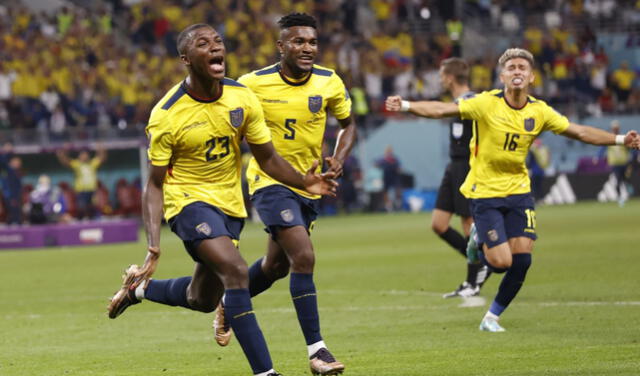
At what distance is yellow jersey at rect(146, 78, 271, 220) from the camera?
745cm

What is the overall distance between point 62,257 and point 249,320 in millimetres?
15698

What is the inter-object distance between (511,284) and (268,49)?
25.4 metres

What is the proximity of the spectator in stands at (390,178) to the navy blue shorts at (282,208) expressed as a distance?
24.2 meters

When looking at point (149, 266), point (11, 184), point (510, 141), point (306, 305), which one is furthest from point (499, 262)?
point (11, 184)

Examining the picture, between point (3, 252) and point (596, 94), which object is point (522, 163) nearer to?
point (3, 252)

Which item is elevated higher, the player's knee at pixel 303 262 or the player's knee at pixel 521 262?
the player's knee at pixel 303 262

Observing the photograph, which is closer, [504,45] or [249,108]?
[249,108]

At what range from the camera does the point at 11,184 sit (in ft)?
96.7

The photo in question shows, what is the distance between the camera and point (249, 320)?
7.21 m

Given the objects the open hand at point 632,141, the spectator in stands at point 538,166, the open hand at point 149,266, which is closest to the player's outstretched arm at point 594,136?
the open hand at point 632,141

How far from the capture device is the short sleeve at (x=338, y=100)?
360 inches

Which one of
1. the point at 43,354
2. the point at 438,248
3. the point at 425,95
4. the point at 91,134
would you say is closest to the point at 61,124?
the point at 91,134

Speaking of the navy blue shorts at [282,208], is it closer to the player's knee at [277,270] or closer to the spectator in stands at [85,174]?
the player's knee at [277,270]

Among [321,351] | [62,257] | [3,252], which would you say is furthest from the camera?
[3,252]
